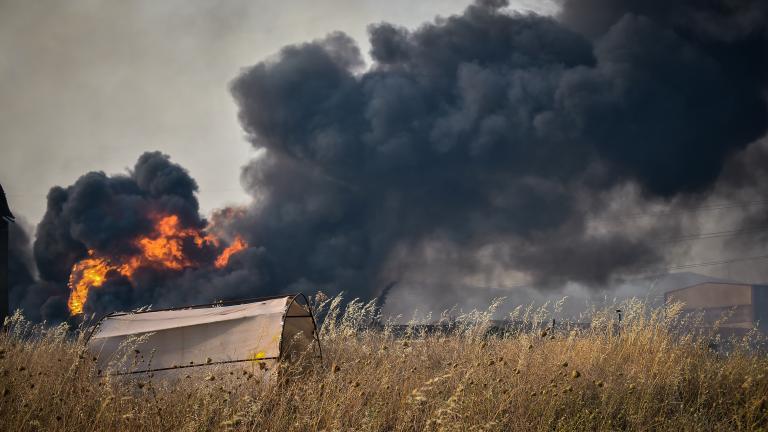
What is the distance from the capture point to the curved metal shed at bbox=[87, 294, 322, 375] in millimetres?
9531

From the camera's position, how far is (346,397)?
632 centimetres

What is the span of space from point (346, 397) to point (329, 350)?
4520 mm

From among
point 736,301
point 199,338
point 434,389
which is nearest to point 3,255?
point 199,338

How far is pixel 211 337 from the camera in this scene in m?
9.94

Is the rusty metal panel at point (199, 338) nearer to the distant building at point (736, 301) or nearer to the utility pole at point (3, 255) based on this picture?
the utility pole at point (3, 255)

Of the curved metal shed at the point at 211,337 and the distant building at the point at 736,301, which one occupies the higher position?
the curved metal shed at the point at 211,337

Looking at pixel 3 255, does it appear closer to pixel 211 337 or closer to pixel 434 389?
pixel 211 337

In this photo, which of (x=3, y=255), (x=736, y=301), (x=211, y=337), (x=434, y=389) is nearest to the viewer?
(x=434, y=389)

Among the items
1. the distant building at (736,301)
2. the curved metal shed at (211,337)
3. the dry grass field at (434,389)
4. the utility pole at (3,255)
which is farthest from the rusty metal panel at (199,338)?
the distant building at (736,301)

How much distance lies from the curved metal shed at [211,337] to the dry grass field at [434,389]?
522mm

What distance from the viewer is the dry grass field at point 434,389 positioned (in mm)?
6004

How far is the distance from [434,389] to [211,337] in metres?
4.74

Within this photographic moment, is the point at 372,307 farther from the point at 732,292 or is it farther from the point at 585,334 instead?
the point at 732,292

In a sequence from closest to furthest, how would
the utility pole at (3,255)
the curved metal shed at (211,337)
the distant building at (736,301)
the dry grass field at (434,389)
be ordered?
1. the dry grass field at (434,389)
2. the curved metal shed at (211,337)
3. the utility pole at (3,255)
4. the distant building at (736,301)
